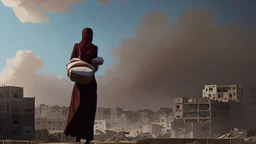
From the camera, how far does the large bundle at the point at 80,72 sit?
11.9 m

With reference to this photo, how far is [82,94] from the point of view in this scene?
491 inches

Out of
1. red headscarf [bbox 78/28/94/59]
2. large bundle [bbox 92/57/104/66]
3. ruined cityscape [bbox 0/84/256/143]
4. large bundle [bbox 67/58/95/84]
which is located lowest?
ruined cityscape [bbox 0/84/256/143]

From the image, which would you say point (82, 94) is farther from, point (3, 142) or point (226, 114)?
point (226, 114)

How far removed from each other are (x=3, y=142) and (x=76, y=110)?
5.30 metres

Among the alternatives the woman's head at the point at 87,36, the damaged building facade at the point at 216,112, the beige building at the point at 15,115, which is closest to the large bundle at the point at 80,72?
the woman's head at the point at 87,36

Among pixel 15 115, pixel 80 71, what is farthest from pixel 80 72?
pixel 15 115

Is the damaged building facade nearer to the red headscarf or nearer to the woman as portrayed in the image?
the woman

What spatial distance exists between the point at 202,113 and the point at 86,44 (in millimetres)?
47883

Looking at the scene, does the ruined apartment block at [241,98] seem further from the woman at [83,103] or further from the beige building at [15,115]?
the woman at [83,103]

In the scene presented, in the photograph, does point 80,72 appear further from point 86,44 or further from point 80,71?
point 86,44

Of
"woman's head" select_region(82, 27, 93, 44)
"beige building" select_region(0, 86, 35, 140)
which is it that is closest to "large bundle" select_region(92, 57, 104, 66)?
"woman's head" select_region(82, 27, 93, 44)

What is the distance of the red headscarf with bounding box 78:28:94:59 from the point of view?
12.5 meters

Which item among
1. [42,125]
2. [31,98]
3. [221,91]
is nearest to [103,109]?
[42,125]

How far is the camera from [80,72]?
11922 millimetres
